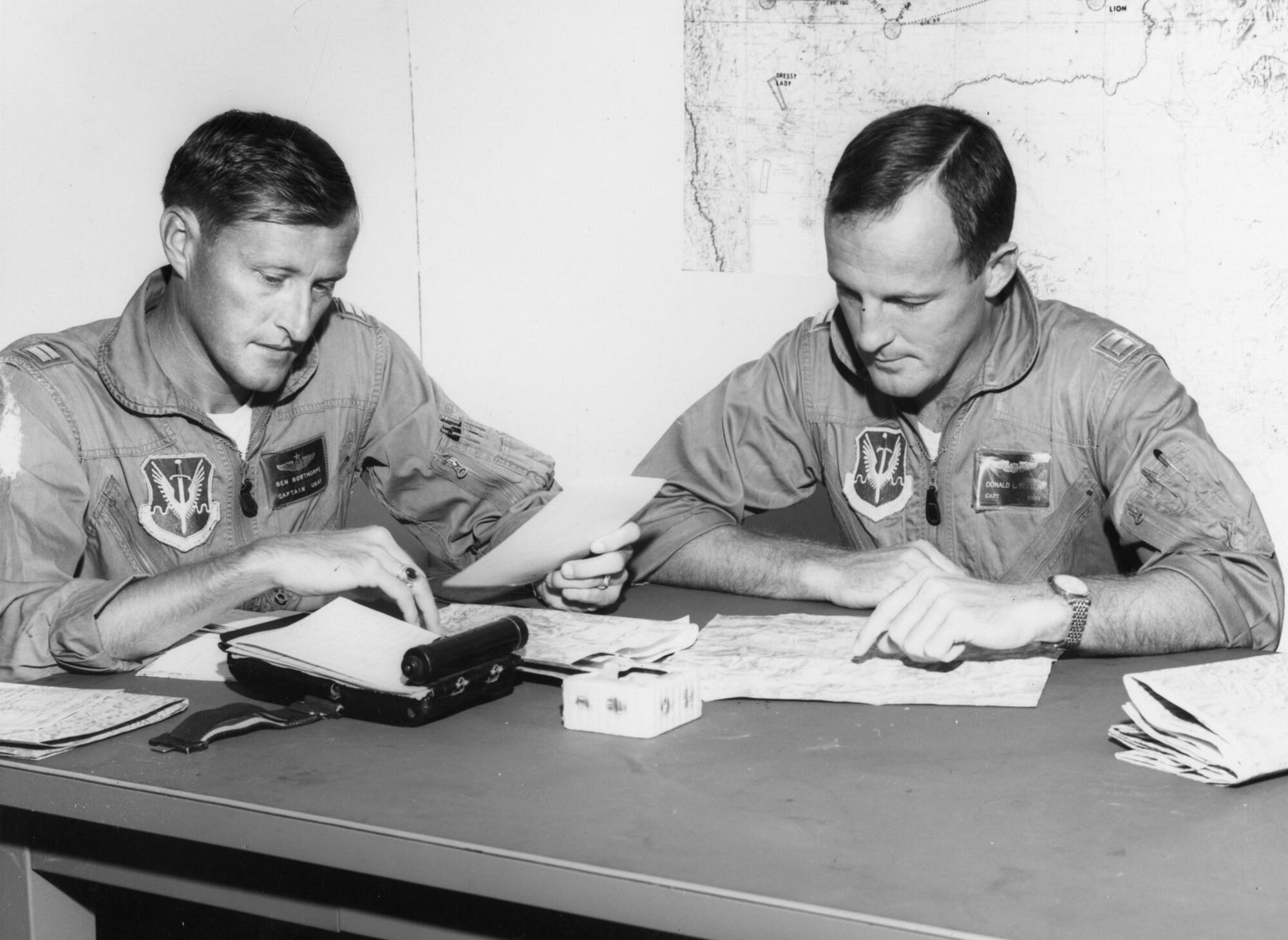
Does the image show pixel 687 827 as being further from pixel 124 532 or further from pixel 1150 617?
pixel 124 532

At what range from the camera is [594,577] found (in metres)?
1.94

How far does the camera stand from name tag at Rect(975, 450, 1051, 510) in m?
2.09

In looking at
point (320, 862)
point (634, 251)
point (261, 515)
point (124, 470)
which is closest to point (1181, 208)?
point (634, 251)

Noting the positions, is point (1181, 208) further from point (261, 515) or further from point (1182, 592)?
point (261, 515)

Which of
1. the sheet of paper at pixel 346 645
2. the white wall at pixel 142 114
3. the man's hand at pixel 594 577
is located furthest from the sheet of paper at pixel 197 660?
the white wall at pixel 142 114

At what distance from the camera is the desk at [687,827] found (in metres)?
1.05

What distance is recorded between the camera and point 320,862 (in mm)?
1219

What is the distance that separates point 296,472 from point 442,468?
24 centimetres

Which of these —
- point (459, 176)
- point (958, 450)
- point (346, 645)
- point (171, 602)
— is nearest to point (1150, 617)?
point (958, 450)

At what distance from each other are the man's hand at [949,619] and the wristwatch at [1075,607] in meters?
0.04

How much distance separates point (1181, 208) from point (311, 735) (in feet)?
6.70

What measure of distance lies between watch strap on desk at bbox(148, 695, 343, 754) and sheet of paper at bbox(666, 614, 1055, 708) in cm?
41

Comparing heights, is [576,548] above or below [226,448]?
below

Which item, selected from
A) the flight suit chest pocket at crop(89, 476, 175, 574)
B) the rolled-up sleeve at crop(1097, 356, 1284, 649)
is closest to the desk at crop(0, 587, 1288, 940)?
the rolled-up sleeve at crop(1097, 356, 1284, 649)
